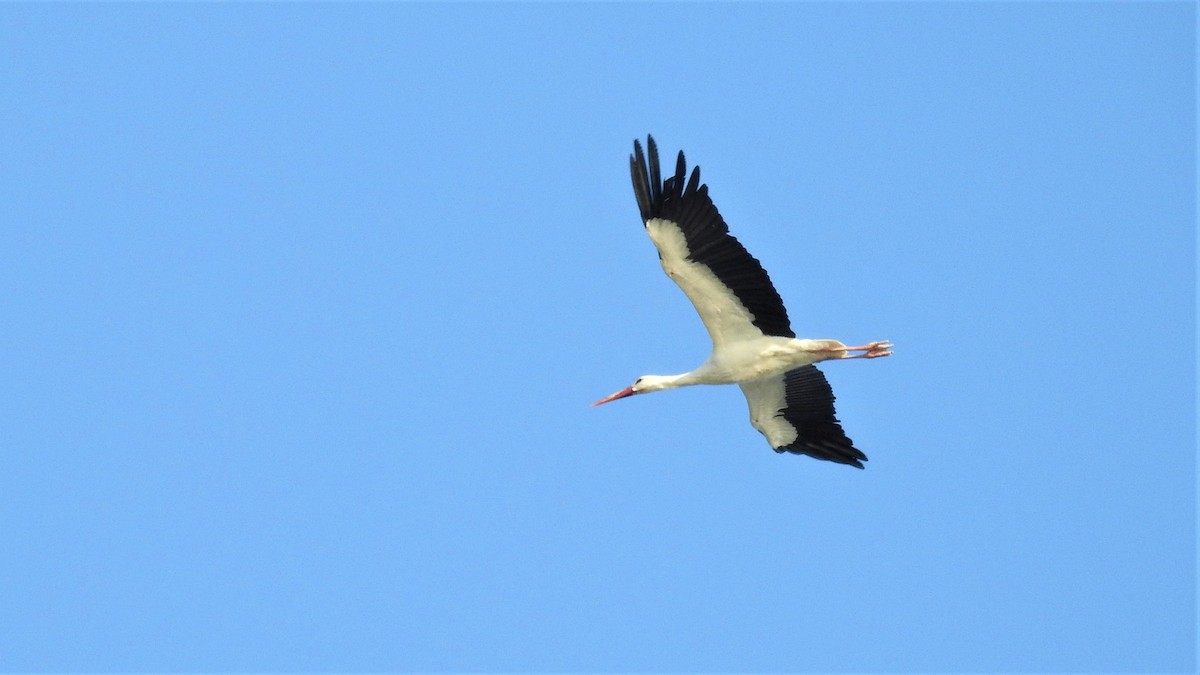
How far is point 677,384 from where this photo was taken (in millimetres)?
20391

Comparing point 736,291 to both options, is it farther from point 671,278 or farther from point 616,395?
point 616,395

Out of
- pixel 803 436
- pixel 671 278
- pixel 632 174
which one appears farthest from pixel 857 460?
pixel 632 174

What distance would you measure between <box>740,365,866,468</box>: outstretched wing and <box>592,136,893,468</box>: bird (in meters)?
0.01

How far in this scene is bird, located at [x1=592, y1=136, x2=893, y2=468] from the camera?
1827 cm

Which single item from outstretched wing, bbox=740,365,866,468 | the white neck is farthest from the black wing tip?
the white neck

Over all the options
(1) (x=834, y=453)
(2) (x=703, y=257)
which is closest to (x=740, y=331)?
(2) (x=703, y=257)

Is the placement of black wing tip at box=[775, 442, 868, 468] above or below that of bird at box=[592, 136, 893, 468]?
below

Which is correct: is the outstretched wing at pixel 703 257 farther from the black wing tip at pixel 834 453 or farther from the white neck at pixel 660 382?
the black wing tip at pixel 834 453

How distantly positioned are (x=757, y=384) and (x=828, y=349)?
1.67 m

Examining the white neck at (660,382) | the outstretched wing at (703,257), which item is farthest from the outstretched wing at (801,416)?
the outstretched wing at (703,257)

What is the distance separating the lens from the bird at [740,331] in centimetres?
1827

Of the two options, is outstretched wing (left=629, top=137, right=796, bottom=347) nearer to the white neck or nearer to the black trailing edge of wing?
the white neck

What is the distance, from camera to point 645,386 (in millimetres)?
20719

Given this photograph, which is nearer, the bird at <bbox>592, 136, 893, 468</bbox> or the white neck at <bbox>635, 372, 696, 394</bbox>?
the bird at <bbox>592, 136, 893, 468</bbox>
